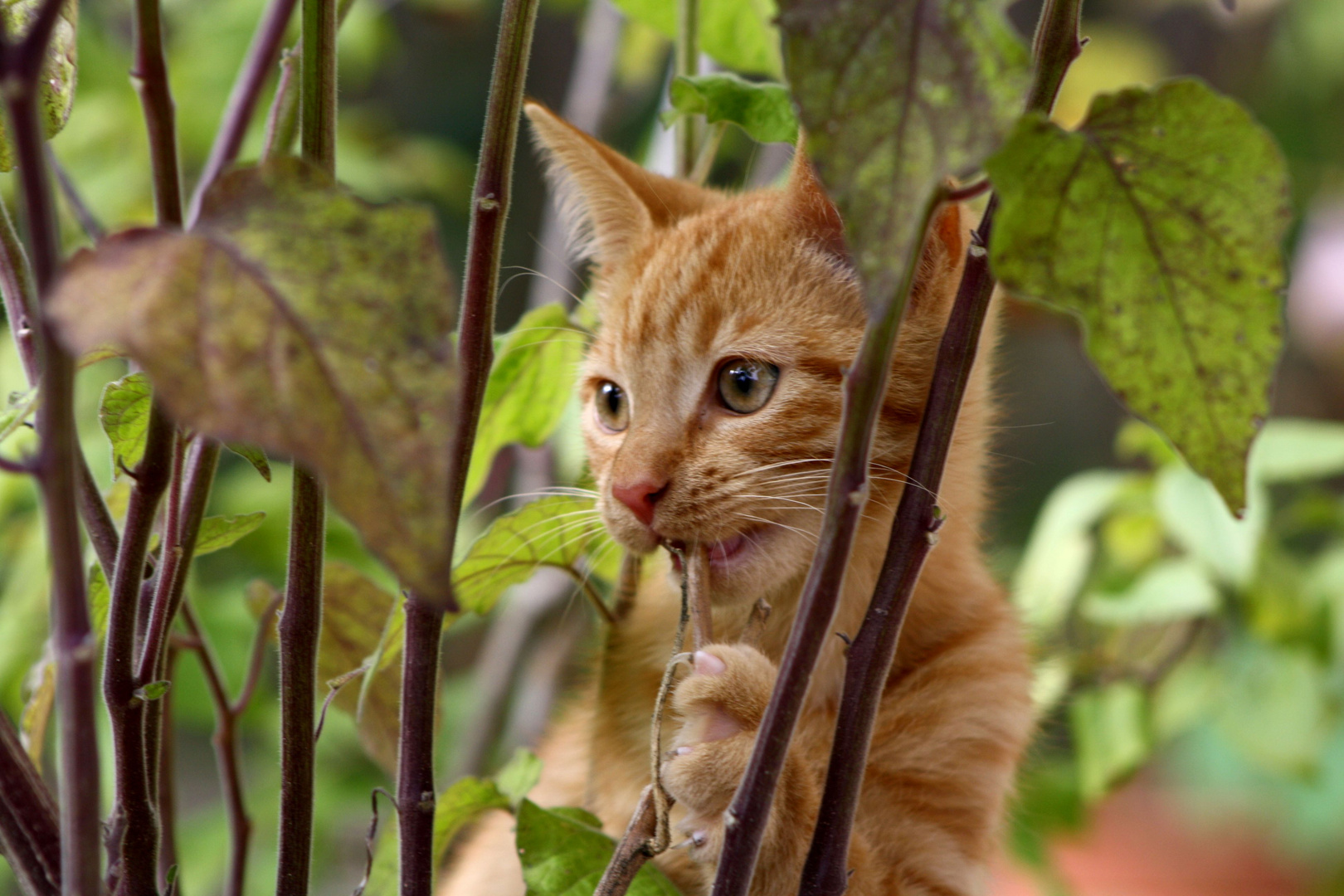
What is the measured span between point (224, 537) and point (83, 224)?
0.98 feet

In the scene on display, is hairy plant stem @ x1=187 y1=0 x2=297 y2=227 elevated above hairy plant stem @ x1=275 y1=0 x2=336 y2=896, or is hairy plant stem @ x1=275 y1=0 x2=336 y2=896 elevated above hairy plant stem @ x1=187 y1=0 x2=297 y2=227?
hairy plant stem @ x1=187 y1=0 x2=297 y2=227

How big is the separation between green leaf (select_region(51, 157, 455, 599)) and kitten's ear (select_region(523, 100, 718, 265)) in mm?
587

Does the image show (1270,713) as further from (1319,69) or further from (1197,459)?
(1319,69)

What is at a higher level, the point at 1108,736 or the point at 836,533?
the point at 836,533

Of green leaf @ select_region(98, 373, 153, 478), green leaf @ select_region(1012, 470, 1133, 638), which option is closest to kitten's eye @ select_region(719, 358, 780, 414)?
green leaf @ select_region(98, 373, 153, 478)

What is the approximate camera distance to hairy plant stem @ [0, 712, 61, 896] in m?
0.50

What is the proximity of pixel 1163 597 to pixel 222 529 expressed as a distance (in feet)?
3.49

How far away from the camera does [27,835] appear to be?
19.8 inches

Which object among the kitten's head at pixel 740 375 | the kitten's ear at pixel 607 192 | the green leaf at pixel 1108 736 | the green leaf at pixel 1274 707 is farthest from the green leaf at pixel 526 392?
the green leaf at pixel 1274 707

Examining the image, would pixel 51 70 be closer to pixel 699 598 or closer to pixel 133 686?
pixel 133 686

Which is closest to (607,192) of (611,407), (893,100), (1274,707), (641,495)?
(611,407)

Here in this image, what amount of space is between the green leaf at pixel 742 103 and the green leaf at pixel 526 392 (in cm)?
21

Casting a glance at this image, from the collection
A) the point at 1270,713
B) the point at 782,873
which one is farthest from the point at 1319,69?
the point at 782,873

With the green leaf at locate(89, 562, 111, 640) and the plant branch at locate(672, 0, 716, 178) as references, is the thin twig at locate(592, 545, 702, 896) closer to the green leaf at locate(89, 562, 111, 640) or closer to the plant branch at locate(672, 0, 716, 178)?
the green leaf at locate(89, 562, 111, 640)
